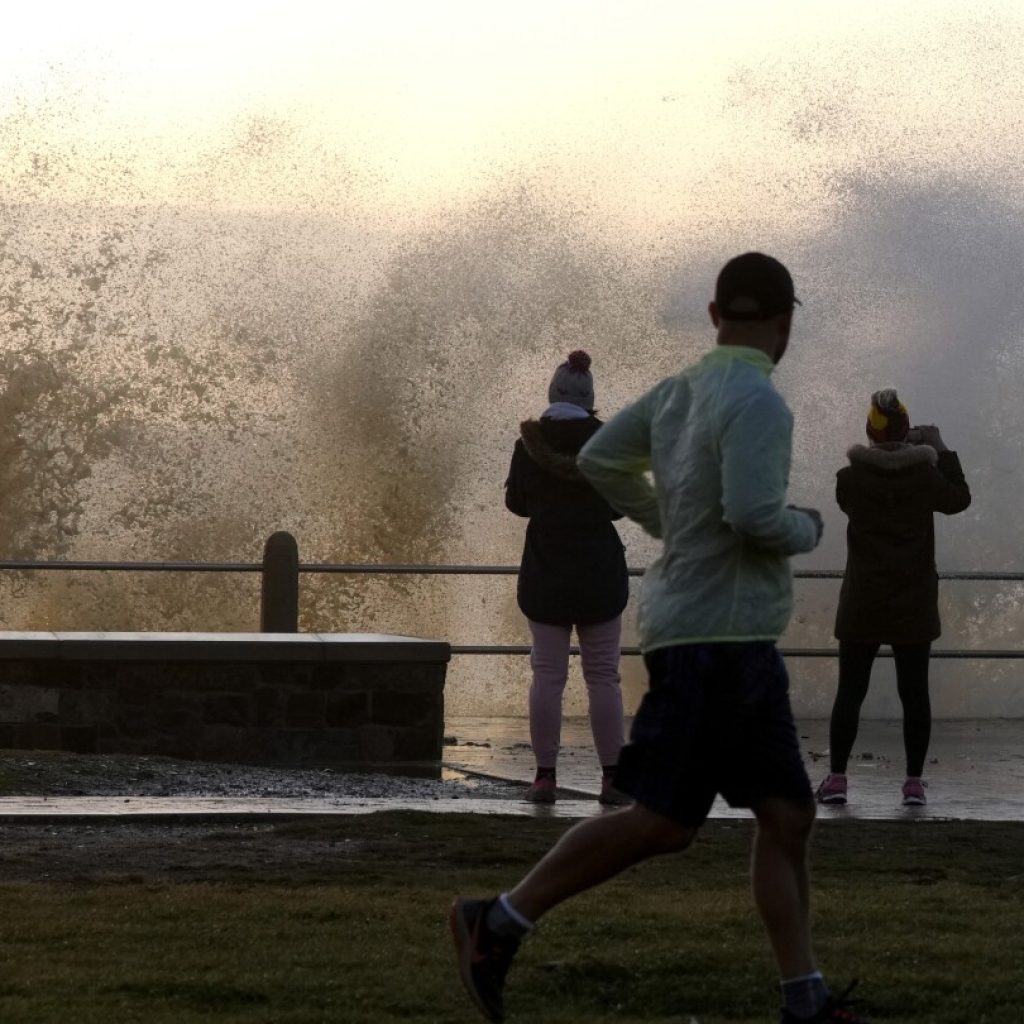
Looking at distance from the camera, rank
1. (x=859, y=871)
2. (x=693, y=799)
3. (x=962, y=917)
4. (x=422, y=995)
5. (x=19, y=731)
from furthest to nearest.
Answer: (x=19, y=731), (x=859, y=871), (x=962, y=917), (x=422, y=995), (x=693, y=799)

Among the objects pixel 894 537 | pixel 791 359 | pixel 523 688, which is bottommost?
pixel 523 688

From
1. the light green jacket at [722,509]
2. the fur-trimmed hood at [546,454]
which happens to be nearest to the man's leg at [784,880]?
the light green jacket at [722,509]

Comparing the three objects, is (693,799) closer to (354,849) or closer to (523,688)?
(354,849)

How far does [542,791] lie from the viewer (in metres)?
9.16

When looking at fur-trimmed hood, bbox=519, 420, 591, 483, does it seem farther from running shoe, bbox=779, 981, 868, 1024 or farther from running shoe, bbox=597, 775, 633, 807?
running shoe, bbox=779, 981, 868, 1024

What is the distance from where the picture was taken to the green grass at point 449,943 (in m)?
4.82

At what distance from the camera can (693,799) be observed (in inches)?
172

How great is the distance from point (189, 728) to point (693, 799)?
7.16m

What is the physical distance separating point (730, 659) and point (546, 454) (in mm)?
4428

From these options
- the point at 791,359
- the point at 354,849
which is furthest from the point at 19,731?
the point at 791,359

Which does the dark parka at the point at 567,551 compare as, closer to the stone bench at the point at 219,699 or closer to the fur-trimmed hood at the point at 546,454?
the fur-trimmed hood at the point at 546,454

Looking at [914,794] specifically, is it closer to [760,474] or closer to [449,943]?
[449,943]

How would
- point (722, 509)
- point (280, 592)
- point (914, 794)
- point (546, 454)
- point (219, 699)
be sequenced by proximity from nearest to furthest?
point (722, 509)
point (546, 454)
point (914, 794)
point (219, 699)
point (280, 592)

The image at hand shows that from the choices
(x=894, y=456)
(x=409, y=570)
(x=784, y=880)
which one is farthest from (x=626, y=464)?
(x=409, y=570)
